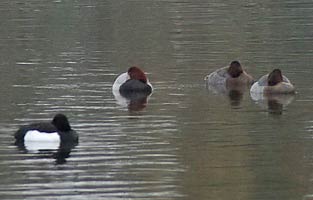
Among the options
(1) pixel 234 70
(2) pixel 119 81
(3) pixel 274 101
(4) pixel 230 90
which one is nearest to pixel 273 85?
(3) pixel 274 101

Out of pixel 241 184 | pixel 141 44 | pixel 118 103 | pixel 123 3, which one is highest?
pixel 123 3

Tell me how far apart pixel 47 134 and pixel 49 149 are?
526mm

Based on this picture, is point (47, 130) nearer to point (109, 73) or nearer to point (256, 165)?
point (256, 165)

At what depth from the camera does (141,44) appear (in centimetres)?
4044

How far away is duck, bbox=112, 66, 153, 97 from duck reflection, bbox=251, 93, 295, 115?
7.91ft

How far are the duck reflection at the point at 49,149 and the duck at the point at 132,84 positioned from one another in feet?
24.0

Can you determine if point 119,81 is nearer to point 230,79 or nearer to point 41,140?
point 230,79

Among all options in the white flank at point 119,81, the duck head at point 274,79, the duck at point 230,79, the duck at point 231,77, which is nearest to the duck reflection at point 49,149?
the white flank at point 119,81

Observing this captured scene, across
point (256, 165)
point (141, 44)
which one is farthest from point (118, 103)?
point (141, 44)

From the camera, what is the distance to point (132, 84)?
29562 millimetres

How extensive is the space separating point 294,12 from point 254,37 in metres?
12.0

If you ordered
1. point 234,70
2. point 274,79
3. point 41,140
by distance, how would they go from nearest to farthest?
point 41,140 < point 274,79 < point 234,70

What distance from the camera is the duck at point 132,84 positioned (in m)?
29.2

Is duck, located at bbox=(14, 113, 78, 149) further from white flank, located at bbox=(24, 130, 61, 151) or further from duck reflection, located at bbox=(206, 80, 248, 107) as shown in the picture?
duck reflection, located at bbox=(206, 80, 248, 107)
